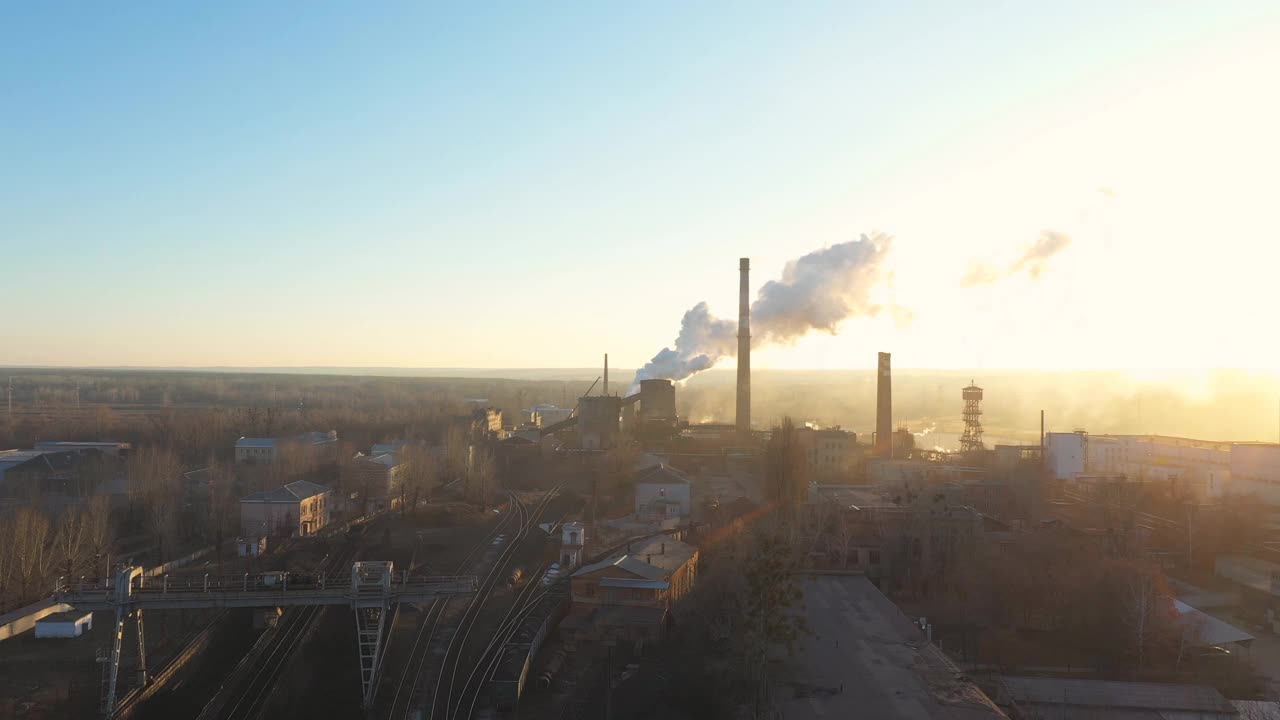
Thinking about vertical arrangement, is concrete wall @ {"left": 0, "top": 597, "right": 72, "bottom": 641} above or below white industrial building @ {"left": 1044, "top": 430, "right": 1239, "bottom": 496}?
below

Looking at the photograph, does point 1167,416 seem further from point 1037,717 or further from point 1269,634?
point 1037,717

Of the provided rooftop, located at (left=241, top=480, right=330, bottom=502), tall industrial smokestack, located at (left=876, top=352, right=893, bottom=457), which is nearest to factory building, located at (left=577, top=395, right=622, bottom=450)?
tall industrial smokestack, located at (left=876, top=352, right=893, bottom=457)

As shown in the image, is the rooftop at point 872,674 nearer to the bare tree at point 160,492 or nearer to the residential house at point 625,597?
the residential house at point 625,597

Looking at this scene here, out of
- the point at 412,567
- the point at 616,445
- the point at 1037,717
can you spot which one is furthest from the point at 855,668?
the point at 616,445

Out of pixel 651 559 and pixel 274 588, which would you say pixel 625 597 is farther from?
pixel 274 588

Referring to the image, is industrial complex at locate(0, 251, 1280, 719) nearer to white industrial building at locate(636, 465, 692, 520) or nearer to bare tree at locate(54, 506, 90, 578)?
white industrial building at locate(636, 465, 692, 520)

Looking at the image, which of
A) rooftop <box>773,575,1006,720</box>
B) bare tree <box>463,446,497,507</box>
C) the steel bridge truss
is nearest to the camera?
rooftop <box>773,575,1006,720</box>
